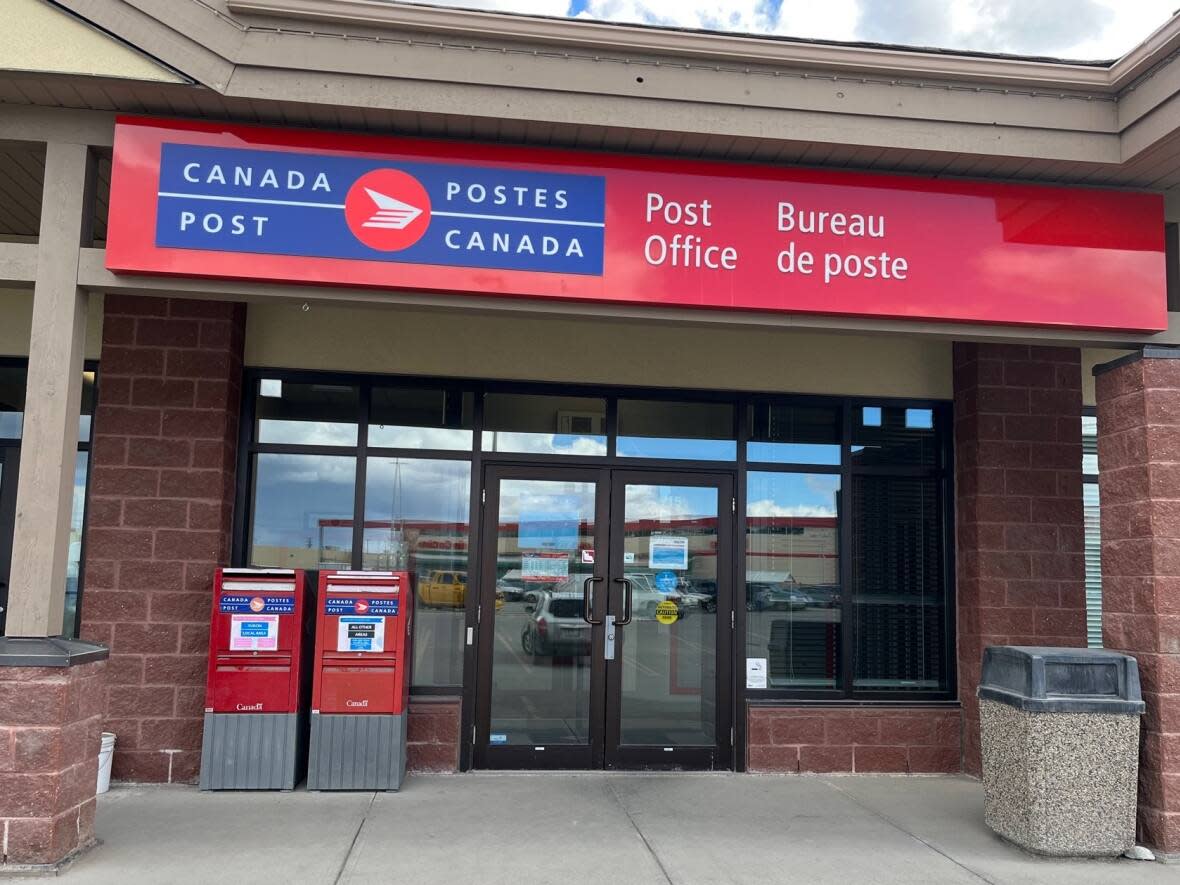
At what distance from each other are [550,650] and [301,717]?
5.99ft

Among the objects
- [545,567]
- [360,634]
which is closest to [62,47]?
[360,634]

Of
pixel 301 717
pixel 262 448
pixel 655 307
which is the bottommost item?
pixel 301 717

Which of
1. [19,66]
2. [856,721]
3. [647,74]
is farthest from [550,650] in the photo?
[19,66]

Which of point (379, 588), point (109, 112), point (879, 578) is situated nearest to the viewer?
point (109, 112)

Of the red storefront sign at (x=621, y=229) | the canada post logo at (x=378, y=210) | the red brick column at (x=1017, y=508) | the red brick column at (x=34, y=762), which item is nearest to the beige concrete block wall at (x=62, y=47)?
the red storefront sign at (x=621, y=229)

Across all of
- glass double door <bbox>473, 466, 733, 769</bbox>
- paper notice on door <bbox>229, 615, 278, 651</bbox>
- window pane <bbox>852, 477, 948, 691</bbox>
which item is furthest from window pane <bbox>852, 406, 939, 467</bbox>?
paper notice on door <bbox>229, 615, 278, 651</bbox>

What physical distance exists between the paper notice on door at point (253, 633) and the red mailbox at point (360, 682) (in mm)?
291

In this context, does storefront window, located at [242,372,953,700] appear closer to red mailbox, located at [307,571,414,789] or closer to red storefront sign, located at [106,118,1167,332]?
red mailbox, located at [307,571,414,789]

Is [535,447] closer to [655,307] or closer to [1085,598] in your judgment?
[655,307]

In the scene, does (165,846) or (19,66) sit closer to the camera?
(19,66)

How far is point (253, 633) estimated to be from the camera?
6.52 metres

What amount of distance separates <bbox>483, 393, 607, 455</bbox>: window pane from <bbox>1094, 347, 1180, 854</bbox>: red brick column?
350cm

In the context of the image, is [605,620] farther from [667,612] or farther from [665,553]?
[665,553]

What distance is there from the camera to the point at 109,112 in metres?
5.34
